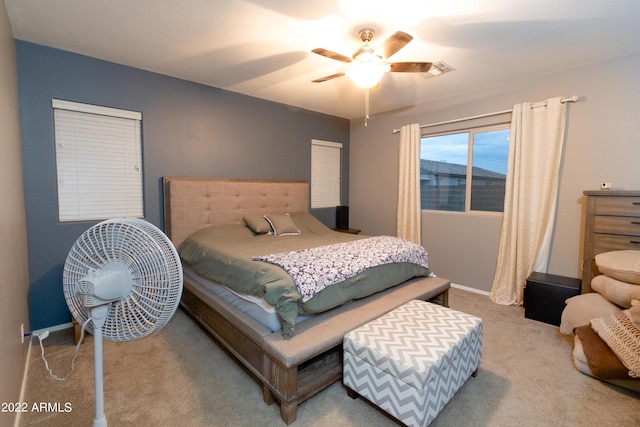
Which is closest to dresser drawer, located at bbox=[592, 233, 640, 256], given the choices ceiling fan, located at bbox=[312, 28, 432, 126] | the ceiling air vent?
the ceiling air vent

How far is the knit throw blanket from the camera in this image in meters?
1.70

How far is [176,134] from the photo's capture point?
322 cm

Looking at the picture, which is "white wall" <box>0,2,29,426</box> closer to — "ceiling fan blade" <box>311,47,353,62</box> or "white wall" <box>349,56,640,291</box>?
"ceiling fan blade" <box>311,47,353,62</box>

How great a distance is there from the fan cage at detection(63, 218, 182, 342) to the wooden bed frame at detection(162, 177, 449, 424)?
2.45 feet

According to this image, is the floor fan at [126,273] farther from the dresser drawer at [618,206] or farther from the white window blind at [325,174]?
the white window blind at [325,174]

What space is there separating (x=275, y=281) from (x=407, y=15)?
196 centimetres

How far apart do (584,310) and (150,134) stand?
4.10 meters

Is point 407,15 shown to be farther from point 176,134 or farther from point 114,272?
point 176,134

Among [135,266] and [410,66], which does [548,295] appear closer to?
[410,66]

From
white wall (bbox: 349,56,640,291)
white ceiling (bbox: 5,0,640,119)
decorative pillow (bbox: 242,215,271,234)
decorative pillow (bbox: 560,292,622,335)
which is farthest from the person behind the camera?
decorative pillow (bbox: 242,215,271,234)

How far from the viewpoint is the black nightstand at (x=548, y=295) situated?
2.70m

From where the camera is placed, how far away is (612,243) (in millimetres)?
2496

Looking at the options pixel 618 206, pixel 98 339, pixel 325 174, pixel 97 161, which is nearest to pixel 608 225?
pixel 618 206

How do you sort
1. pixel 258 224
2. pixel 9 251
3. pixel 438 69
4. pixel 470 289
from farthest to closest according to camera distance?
1. pixel 470 289
2. pixel 258 224
3. pixel 438 69
4. pixel 9 251
